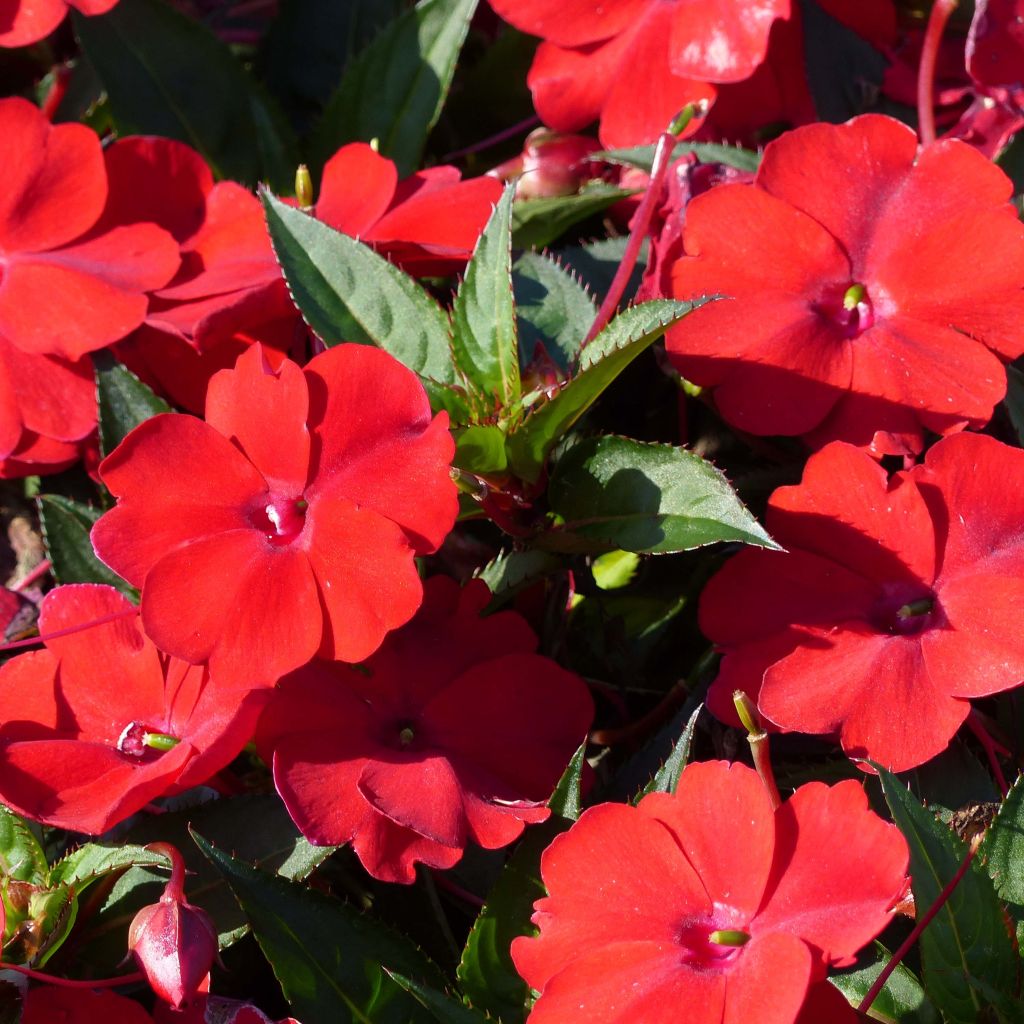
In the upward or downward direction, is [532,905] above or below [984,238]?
below

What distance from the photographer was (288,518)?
641mm

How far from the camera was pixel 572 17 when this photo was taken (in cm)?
92

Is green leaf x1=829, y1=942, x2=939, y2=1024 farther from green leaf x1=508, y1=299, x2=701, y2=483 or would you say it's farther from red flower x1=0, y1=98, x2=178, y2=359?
red flower x1=0, y1=98, x2=178, y2=359

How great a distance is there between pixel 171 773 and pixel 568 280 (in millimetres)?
394

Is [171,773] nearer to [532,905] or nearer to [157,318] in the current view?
[532,905]

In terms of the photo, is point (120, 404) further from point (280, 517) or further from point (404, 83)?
point (404, 83)

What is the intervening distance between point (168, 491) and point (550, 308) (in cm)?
30

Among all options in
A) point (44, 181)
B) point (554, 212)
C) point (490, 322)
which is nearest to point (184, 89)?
point (44, 181)

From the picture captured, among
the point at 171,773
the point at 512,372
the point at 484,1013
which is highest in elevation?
the point at 512,372

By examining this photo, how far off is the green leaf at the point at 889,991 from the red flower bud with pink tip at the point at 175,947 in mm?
303

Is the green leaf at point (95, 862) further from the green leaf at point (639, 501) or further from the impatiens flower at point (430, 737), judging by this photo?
the green leaf at point (639, 501)

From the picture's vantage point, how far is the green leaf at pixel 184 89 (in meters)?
1.05

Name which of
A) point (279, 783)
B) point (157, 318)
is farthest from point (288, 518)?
point (157, 318)

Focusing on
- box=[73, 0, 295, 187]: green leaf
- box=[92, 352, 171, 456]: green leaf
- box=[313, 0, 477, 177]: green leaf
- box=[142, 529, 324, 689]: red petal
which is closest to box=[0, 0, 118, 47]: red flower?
box=[73, 0, 295, 187]: green leaf
